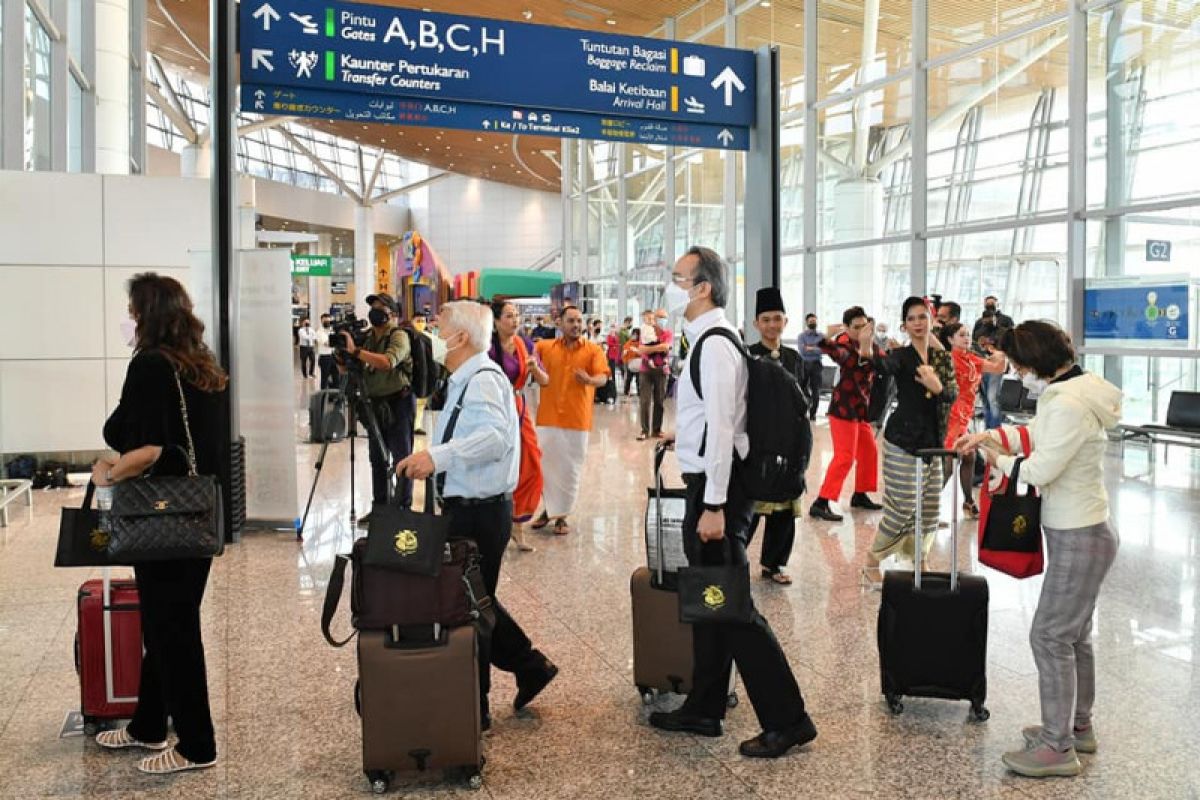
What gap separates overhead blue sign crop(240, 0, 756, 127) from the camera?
23.7 feet

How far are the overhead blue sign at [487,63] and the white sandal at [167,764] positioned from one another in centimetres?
522

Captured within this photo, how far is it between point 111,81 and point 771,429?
1350 centimetres

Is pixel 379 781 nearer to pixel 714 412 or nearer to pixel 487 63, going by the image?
pixel 714 412

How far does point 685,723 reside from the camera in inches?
→ 144

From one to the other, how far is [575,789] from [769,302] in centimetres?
349

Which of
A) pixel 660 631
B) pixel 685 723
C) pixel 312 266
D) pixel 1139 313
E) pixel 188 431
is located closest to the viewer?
pixel 188 431

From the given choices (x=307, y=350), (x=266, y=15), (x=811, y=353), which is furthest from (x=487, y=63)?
(x=307, y=350)

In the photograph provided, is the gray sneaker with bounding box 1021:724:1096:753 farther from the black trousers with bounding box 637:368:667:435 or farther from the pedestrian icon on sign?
the black trousers with bounding box 637:368:667:435

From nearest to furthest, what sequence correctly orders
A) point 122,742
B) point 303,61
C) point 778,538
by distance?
point 122,742 < point 778,538 < point 303,61

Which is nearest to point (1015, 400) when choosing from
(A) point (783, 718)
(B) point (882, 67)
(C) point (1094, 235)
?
(C) point (1094, 235)

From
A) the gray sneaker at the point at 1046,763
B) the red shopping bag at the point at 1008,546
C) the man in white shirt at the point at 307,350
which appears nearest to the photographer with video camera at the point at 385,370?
the red shopping bag at the point at 1008,546

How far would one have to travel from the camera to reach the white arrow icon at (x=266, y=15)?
23.2ft

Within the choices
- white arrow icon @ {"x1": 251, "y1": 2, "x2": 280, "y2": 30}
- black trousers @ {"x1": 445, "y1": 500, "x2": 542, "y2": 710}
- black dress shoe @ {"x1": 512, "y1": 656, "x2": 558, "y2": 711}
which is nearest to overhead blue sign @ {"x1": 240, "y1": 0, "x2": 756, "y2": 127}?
white arrow icon @ {"x1": 251, "y1": 2, "x2": 280, "y2": 30}

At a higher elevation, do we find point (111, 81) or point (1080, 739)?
point (111, 81)
